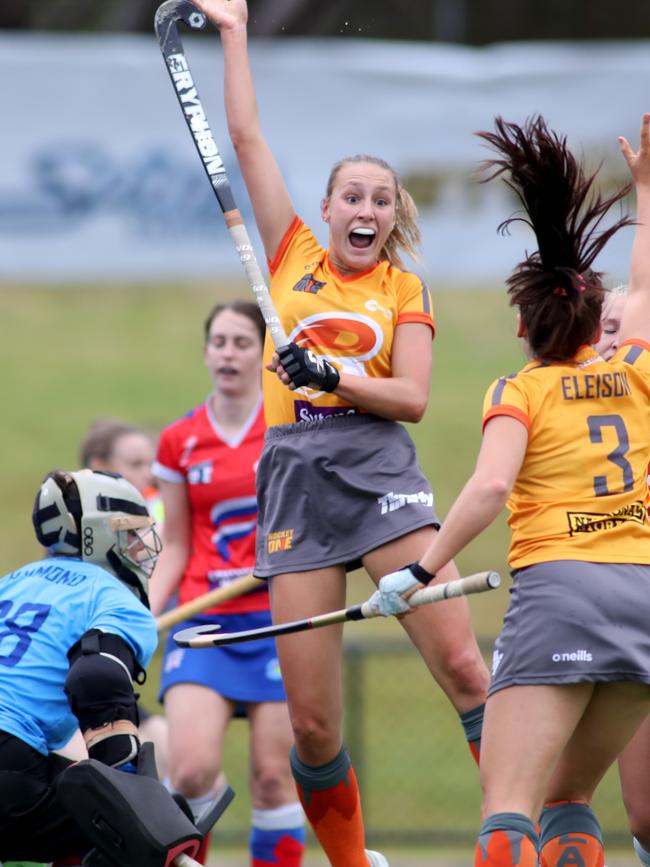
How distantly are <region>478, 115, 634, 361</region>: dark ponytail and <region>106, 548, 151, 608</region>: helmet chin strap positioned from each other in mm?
1389

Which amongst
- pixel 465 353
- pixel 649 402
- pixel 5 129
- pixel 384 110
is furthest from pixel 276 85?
pixel 649 402

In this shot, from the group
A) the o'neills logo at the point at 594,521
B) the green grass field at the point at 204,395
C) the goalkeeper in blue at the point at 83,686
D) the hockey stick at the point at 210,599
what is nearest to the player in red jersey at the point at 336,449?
the goalkeeper in blue at the point at 83,686

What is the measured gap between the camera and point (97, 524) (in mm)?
4402

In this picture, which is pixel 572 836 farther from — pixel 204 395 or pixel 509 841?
pixel 204 395

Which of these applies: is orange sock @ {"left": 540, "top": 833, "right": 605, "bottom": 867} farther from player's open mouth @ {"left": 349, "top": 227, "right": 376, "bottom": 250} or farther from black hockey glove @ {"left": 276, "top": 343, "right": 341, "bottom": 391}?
player's open mouth @ {"left": 349, "top": 227, "right": 376, "bottom": 250}

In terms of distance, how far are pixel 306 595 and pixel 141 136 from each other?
10054 mm

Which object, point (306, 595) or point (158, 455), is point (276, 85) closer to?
point (158, 455)

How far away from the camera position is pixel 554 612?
3.86 m

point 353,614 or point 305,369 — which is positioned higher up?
point 305,369

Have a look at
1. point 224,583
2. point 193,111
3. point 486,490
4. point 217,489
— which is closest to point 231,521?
point 217,489

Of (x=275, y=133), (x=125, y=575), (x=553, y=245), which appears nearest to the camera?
(x=553, y=245)

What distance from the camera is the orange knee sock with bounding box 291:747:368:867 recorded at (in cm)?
466

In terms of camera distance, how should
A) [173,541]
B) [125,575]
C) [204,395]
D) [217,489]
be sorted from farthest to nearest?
[204,395]
[173,541]
[217,489]
[125,575]

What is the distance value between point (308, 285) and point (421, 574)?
117 centimetres
